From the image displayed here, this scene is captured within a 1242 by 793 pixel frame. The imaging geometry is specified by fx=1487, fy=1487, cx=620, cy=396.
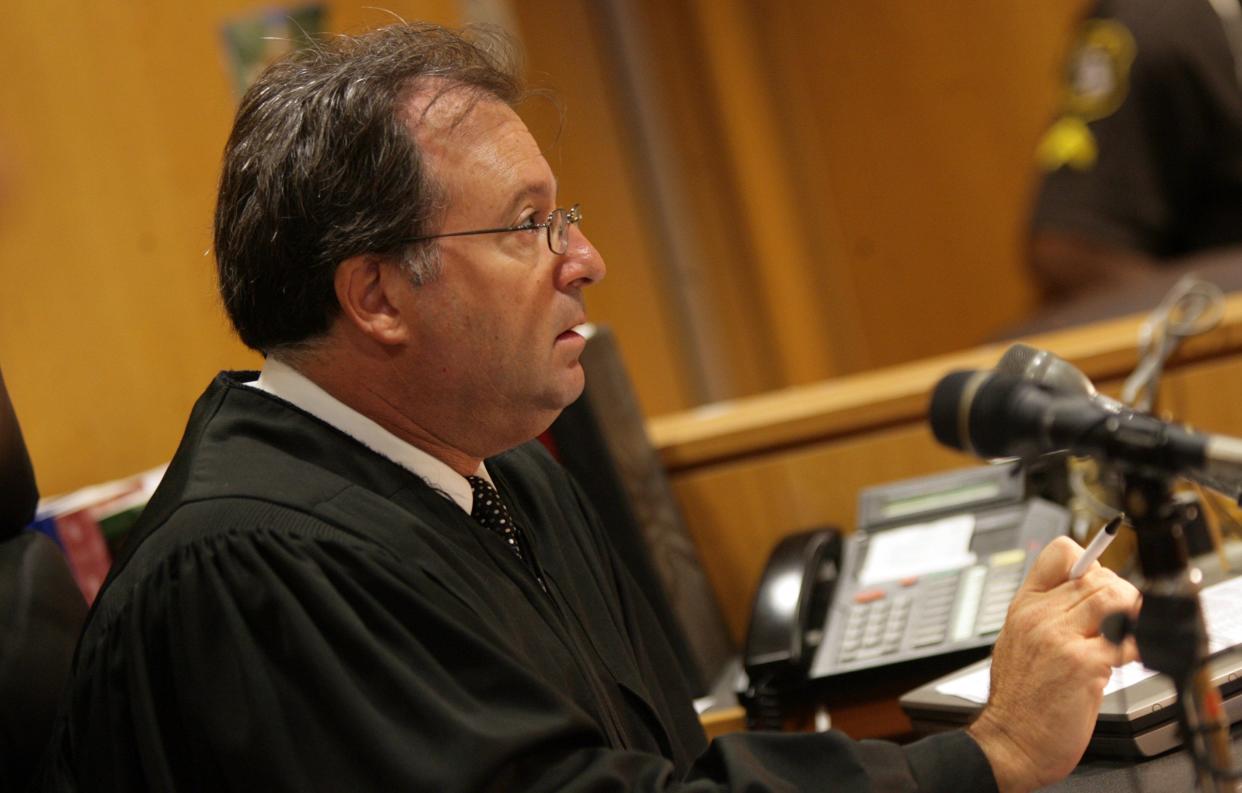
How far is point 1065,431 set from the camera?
102cm

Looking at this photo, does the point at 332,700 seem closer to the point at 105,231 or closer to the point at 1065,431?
the point at 1065,431

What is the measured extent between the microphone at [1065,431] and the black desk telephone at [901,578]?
60 cm

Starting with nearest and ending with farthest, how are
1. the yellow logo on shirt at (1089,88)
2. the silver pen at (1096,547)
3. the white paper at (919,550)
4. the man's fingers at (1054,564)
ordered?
1. the silver pen at (1096,547)
2. the man's fingers at (1054,564)
3. the white paper at (919,550)
4. the yellow logo on shirt at (1089,88)

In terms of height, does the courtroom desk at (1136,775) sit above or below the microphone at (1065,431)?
below

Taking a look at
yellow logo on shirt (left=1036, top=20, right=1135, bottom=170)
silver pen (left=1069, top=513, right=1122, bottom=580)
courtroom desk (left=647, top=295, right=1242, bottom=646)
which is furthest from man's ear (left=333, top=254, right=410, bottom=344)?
yellow logo on shirt (left=1036, top=20, right=1135, bottom=170)

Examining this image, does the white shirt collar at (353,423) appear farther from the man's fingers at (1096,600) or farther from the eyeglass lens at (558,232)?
the man's fingers at (1096,600)

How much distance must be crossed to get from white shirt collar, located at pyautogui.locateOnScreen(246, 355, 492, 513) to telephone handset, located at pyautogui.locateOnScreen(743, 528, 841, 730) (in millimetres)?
515

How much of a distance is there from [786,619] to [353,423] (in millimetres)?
670

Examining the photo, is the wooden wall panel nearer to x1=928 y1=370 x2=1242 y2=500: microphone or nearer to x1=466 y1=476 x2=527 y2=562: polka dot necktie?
x1=466 y1=476 x2=527 y2=562: polka dot necktie

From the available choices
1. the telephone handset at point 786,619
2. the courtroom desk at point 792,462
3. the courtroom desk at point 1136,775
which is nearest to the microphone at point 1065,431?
the courtroom desk at point 1136,775

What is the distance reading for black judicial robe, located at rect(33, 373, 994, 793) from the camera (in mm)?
1164

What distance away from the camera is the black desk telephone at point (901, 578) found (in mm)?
1734

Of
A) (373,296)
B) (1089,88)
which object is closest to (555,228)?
(373,296)

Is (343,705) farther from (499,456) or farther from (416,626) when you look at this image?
(499,456)
